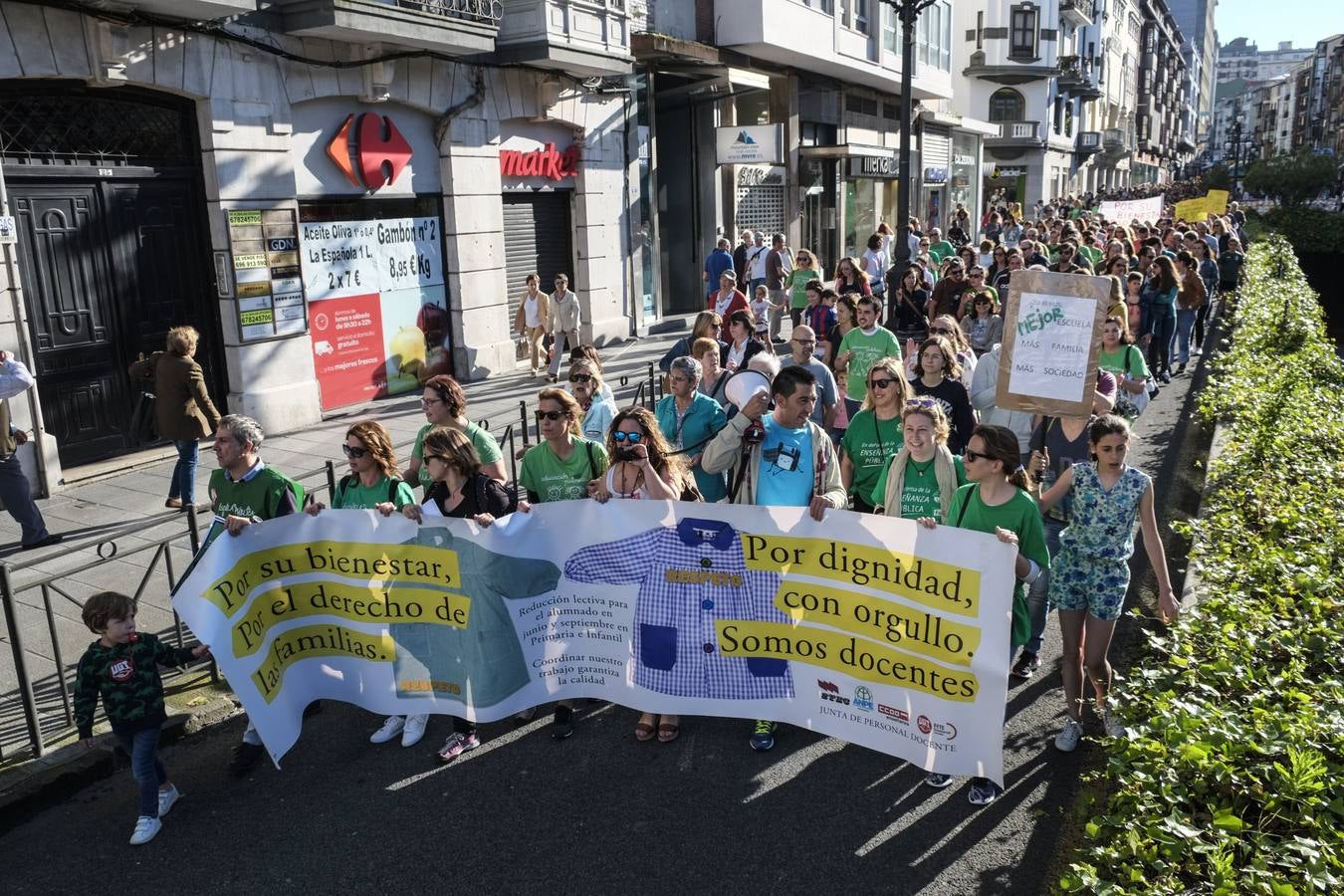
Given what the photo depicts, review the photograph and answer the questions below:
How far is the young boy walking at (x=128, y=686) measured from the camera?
15.5 ft

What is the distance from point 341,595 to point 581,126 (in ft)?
44.9

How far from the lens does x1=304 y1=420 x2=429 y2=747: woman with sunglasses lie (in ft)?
18.5

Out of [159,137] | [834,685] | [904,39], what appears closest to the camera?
[834,685]

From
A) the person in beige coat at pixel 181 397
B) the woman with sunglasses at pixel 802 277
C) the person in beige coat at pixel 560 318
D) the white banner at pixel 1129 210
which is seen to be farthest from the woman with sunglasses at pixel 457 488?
the white banner at pixel 1129 210

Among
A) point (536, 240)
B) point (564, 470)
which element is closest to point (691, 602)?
point (564, 470)

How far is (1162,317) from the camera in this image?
14.1 metres

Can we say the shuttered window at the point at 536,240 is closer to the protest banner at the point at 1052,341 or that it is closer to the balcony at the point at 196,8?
the balcony at the point at 196,8

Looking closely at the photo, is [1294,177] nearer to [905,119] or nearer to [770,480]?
[905,119]

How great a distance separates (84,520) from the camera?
9367mm

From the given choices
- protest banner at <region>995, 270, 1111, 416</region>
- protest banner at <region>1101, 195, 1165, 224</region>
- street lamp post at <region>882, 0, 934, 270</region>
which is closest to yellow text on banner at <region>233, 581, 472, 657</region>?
protest banner at <region>995, 270, 1111, 416</region>

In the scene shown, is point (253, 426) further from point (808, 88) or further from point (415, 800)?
point (808, 88)

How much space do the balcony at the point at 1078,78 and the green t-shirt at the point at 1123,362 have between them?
6508 cm

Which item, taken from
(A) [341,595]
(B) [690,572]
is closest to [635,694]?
(B) [690,572]

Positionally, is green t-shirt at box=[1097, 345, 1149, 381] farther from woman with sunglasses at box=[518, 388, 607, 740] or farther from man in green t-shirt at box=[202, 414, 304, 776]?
man in green t-shirt at box=[202, 414, 304, 776]
